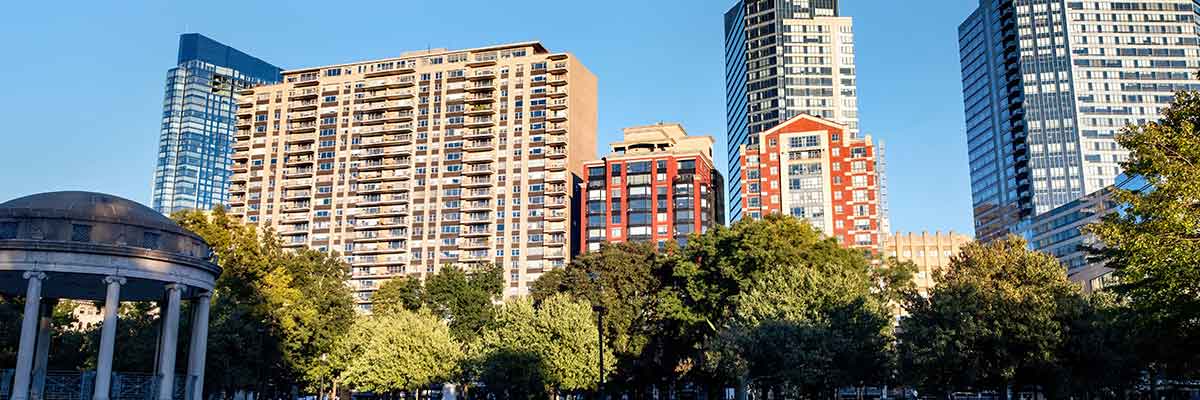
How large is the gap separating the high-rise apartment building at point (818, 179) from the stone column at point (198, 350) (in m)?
106

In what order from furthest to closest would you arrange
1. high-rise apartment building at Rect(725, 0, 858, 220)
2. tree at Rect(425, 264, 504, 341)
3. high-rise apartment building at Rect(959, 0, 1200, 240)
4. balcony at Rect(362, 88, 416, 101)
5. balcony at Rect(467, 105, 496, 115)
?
high-rise apartment building at Rect(959, 0, 1200, 240) → high-rise apartment building at Rect(725, 0, 858, 220) → balcony at Rect(362, 88, 416, 101) → balcony at Rect(467, 105, 496, 115) → tree at Rect(425, 264, 504, 341)

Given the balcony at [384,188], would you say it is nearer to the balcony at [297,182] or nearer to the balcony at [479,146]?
the balcony at [297,182]

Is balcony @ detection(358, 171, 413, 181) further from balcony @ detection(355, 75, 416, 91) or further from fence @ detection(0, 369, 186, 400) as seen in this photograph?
fence @ detection(0, 369, 186, 400)

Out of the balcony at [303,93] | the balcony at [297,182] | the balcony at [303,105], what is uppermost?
the balcony at [303,93]

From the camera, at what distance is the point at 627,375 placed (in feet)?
253

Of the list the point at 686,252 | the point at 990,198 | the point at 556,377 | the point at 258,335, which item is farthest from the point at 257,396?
the point at 990,198

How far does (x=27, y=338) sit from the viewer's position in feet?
110

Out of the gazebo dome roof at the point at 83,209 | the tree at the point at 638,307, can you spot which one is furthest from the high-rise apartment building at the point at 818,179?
the gazebo dome roof at the point at 83,209

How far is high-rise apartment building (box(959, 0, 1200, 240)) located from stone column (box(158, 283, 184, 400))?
170908 millimetres

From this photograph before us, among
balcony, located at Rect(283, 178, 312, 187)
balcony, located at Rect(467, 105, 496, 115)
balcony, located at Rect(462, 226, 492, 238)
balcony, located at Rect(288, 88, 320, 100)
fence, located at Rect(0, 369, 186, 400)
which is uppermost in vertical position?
balcony, located at Rect(288, 88, 320, 100)

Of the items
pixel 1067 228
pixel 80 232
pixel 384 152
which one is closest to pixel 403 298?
pixel 80 232

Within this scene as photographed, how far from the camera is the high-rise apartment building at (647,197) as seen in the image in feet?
444

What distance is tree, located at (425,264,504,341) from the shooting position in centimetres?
8825

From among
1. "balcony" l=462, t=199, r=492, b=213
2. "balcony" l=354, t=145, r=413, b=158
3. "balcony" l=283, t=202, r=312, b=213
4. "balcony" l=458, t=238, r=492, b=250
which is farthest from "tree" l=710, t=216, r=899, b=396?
"balcony" l=283, t=202, r=312, b=213
